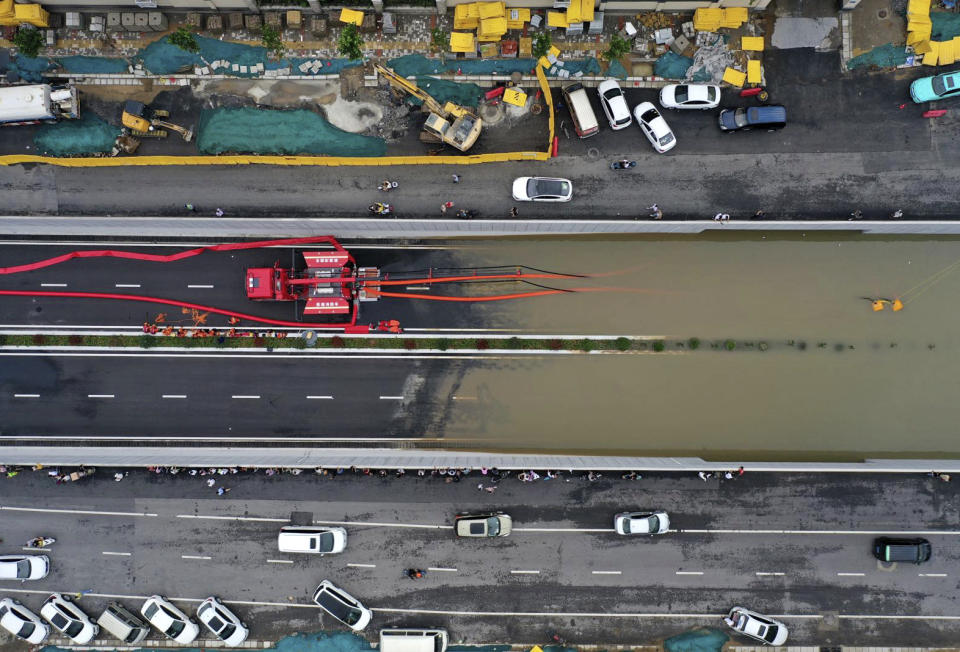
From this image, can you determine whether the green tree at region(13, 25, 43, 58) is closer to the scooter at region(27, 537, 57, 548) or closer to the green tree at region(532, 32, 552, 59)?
the scooter at region(27, 537, 57, 548)

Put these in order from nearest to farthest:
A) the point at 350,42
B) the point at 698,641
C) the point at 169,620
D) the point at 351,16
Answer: the point at 350,42 → the point at 169,620 → the point at 351,16 → the point at 698,641

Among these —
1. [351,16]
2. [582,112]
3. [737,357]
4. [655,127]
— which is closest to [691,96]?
[655,127]

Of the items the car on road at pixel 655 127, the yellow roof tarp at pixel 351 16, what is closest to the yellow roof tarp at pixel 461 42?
the yellow roof tarp at pixel 351 16

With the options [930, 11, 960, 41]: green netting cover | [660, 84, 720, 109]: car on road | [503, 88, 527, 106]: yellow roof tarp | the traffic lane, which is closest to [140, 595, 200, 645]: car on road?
the traffic lane

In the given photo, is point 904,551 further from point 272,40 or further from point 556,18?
point 272,40

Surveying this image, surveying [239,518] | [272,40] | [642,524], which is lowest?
[239,518]

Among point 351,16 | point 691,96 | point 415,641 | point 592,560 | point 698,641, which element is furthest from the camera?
point 592,560

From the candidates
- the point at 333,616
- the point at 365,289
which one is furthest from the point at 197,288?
the point at 333,616
